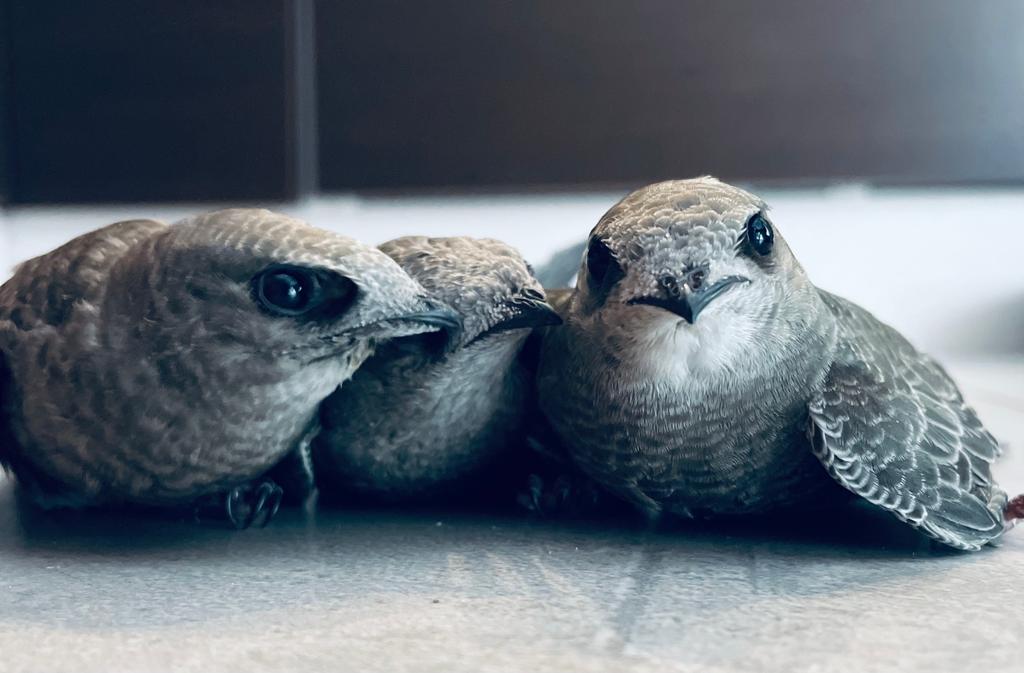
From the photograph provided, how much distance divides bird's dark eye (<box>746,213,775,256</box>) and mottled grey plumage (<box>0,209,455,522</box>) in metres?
0.34

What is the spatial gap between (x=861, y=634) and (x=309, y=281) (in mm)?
638

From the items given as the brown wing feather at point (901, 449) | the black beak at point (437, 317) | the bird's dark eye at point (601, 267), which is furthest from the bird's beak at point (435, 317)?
the brown wing feather at point (901, 449)

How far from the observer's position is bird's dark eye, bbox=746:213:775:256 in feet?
3.74

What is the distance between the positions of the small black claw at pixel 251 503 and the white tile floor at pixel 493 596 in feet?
0.08

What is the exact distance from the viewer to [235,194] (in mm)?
3400

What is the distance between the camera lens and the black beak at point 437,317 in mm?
1133

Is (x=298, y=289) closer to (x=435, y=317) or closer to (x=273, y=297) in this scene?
(x=273, y=297)

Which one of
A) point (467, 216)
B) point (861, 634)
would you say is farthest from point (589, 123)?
point (861, 634)

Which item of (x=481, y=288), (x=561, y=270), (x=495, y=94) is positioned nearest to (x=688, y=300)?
(x=481, y=288)

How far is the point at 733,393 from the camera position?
1.16 meters

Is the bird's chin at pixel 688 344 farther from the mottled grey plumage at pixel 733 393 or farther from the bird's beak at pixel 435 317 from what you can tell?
the bird's beak at pixel 435 317

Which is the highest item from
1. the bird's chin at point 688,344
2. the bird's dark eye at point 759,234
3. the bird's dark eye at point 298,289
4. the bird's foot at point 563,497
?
the bird's dark eye at point 759,234

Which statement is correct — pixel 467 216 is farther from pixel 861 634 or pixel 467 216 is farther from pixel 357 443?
pixel 861 634

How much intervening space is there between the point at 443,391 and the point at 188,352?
294 mm
